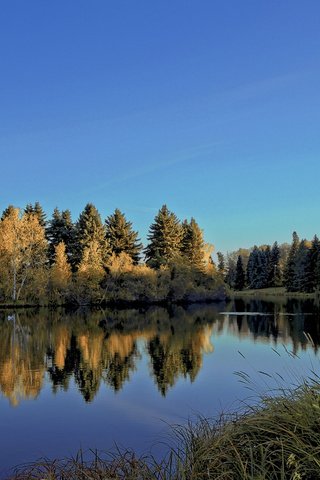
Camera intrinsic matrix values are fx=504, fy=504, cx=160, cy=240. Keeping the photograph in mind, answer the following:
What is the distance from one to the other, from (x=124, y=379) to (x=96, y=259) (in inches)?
1719

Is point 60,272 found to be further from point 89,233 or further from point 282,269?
point 282,269

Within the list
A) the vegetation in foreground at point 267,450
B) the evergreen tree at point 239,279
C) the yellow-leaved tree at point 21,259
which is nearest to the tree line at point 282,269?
the evergreen tree at point 239,279

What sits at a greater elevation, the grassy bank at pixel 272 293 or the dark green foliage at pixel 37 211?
the dark green foliage at pixel 37 211

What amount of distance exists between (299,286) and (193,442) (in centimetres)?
8195

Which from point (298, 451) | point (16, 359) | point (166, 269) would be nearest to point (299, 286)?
point (166, 269)

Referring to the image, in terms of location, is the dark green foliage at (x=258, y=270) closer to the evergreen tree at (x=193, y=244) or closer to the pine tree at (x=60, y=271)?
the evergreen tree at (x=193, y=244)

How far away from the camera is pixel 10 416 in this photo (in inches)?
503

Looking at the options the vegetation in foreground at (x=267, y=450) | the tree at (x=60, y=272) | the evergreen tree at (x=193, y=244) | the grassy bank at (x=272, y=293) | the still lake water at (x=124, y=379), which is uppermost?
the evergreen tree at (x=193, y=244)

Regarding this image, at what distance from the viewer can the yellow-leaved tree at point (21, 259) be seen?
52719mm

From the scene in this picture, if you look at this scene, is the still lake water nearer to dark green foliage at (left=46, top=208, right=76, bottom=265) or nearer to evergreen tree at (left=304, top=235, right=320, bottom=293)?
dark green foliage at (left=46, top=208, right=76, bottom=265)

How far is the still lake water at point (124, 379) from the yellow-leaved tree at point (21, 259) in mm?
19486

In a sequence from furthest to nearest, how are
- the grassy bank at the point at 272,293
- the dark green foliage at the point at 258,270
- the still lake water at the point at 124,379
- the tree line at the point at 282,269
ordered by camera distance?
1. the dark green foliage at the point at 258,270
2. the grassy bank at the point at 272,293
3. the tree line at the point at 282,269
4. the still lake water at the point at 124,379

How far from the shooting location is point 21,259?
175ft

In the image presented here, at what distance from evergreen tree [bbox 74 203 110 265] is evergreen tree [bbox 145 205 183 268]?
902 cm
